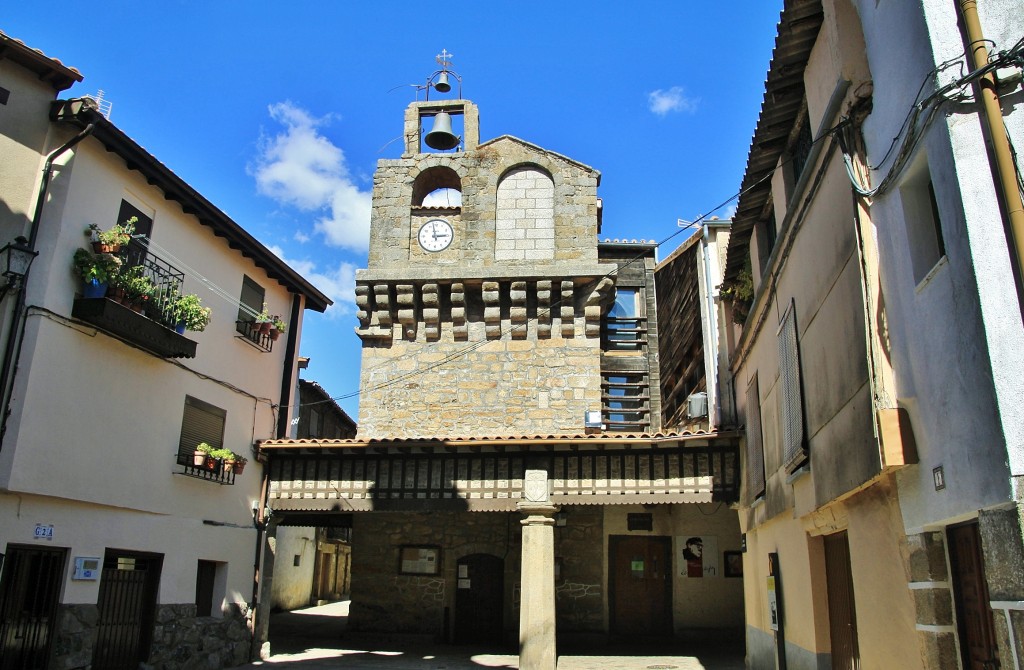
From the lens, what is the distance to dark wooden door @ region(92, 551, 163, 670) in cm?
1044

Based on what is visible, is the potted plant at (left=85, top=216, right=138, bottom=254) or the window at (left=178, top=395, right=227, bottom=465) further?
the window at (left=178, top=395, right=227, bottom=465)

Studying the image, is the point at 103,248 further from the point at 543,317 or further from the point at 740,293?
the point at 740,293

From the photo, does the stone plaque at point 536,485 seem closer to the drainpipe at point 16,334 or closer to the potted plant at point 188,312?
the potted plant at point 188,312

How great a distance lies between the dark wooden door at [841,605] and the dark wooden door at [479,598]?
9188 mm

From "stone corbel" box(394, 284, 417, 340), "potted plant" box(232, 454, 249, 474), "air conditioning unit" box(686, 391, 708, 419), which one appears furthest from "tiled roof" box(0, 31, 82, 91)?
"air conditioning unit" box(686, 391, 708, 419)

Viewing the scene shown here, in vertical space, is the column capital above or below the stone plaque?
below

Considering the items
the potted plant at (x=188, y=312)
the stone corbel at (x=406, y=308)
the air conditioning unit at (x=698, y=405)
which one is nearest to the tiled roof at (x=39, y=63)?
the potted plant at (x=188, y=312)

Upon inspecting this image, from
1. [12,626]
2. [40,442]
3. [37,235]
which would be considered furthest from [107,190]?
[12,626]

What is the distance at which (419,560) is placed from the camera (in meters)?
16.1

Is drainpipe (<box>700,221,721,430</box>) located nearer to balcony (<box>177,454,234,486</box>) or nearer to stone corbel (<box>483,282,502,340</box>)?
stone corbel (<box>483,282,502,340</box>)

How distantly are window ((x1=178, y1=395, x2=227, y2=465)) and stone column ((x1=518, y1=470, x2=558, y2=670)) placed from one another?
209 inches

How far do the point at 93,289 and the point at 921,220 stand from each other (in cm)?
930

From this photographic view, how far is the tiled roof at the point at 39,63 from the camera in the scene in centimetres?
917

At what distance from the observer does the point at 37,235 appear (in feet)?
31.4
